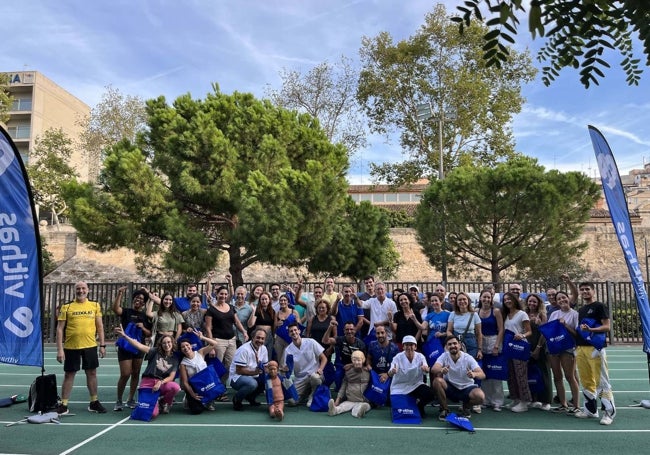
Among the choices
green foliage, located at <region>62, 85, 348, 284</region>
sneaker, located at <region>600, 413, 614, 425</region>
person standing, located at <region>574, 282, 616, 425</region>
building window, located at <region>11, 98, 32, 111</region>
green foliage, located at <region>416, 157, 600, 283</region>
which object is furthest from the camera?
building window, located at <region>11, 98, 32, 111</region>

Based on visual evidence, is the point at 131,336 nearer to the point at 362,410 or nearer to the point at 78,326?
the point at 78,326

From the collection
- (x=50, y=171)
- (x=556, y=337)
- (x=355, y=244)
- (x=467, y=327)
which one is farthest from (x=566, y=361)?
(x=50, y=171)

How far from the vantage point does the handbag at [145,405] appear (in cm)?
695

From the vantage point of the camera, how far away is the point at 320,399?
24.6 feet

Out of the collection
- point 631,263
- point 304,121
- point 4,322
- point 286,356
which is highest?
point 304,121

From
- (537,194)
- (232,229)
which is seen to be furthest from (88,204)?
(537,194)

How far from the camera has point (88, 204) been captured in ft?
54.3

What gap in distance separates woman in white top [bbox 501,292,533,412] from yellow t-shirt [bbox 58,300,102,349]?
5.64 m

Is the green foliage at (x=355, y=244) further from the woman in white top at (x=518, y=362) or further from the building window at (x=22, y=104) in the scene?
A: the building window at (x=22, y=104)

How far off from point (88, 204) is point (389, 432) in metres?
13.4

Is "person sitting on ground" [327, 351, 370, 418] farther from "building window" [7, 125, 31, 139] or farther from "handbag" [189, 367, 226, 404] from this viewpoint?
"building window" [7, 125, 31, 139]

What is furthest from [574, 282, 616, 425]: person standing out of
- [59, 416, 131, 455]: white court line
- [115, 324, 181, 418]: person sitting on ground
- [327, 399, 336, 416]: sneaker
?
[59, 416, 131, 455]: white court line

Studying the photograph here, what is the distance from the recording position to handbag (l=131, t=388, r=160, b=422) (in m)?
6.95

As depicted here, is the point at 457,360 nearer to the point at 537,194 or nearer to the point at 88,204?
the point at 537,194
